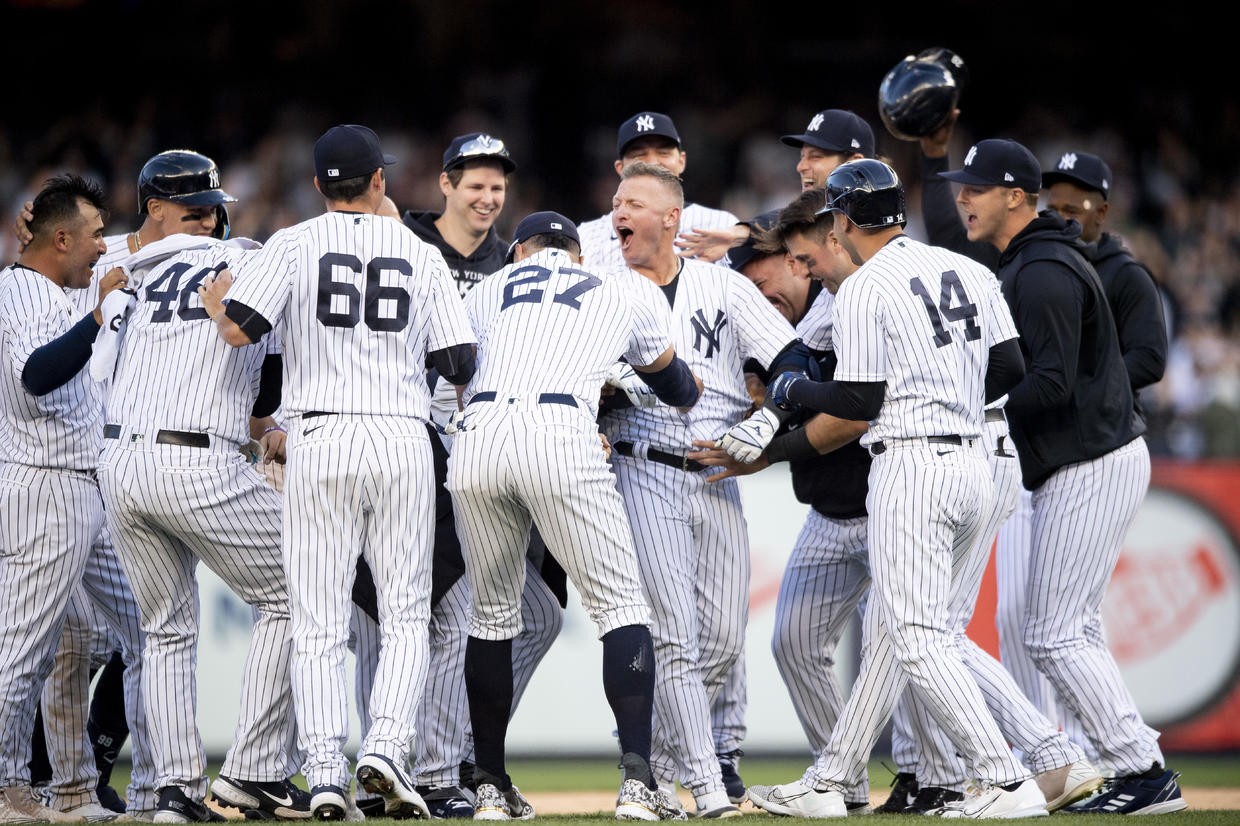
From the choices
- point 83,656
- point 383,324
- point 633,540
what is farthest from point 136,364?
point 633,540

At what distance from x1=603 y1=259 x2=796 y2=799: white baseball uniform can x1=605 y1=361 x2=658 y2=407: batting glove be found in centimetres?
19

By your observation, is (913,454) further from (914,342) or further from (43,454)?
(43,454)

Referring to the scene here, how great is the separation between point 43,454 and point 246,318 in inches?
51.2

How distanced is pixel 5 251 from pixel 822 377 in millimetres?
7935

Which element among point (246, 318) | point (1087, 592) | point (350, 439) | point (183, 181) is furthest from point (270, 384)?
point (1087, 592)

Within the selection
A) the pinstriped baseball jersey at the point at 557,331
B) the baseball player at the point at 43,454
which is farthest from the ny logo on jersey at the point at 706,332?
the baseball player at the point at 43,454

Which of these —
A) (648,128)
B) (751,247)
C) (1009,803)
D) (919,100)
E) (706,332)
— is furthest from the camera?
(648,128)

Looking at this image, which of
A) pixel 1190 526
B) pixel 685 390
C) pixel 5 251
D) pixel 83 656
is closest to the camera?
pixel 685 390

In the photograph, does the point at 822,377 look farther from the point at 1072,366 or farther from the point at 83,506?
the point at 83,506

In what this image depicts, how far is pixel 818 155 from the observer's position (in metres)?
7.16

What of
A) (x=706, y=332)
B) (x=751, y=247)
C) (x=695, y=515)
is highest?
(x=751, y=247)

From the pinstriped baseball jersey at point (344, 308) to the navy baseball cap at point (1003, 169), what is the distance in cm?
248

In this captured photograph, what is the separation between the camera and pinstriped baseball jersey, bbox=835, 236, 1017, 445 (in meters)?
5.51

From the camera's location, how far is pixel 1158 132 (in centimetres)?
1564
